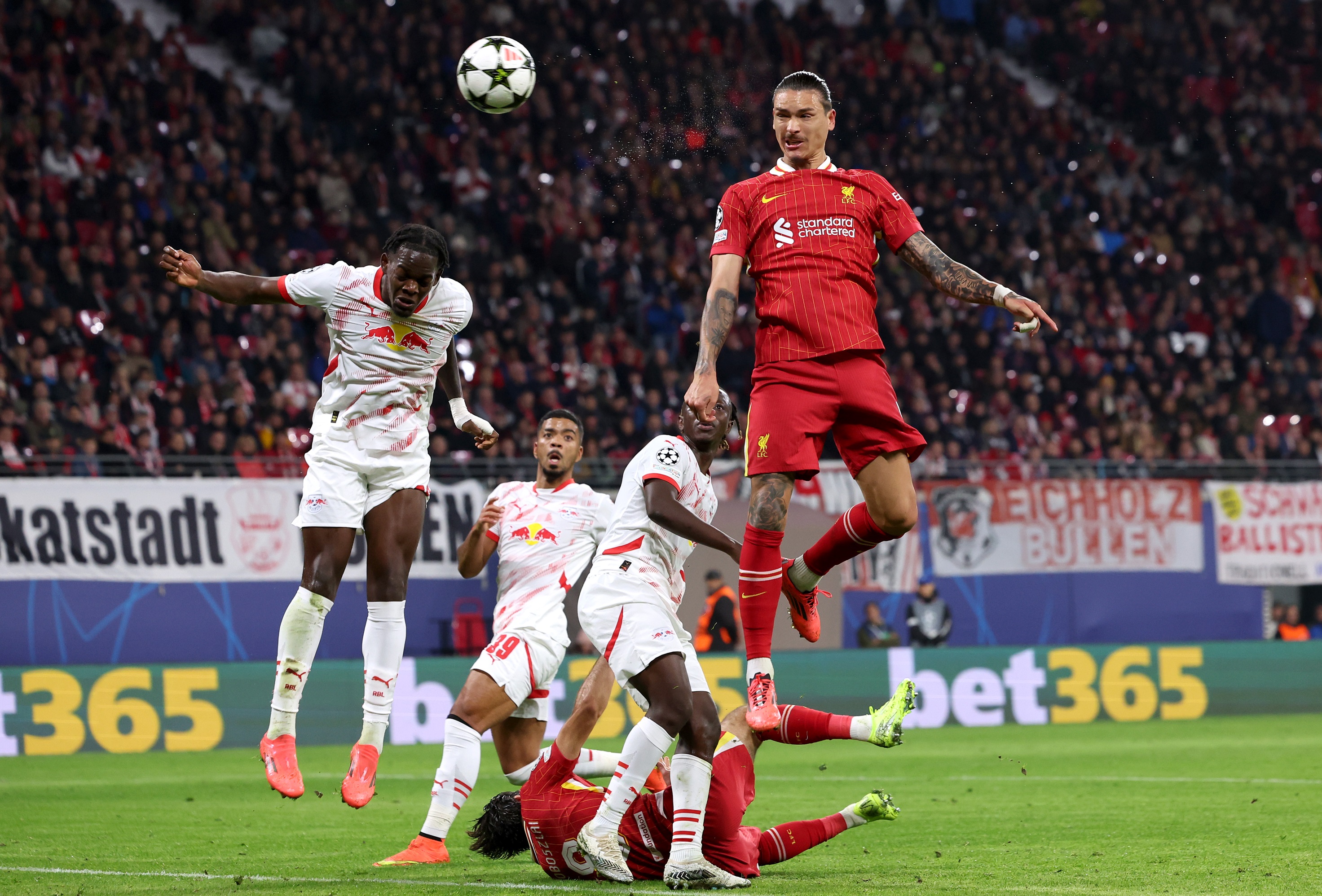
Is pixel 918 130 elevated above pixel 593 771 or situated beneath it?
elevated above

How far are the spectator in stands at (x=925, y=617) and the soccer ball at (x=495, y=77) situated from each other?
30.5 ft

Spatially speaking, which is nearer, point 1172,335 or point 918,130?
point 1172,335

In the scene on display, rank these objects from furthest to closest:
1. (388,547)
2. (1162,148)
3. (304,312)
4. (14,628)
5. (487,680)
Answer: (1162,148) → (304,312) → (14,628) → (487,680) → (388,547)

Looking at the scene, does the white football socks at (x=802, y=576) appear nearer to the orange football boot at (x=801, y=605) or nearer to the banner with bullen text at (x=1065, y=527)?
the orange football boot at (x=801, y=605)

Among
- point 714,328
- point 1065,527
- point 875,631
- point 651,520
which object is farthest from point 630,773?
point 1065,527

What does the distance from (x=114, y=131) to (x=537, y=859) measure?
47.7ft

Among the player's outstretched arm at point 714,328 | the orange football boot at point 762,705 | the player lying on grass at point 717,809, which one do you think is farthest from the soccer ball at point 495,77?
the orange football boot at point 762,705

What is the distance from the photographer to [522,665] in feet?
26.9

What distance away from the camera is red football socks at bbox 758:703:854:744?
22.2 ft

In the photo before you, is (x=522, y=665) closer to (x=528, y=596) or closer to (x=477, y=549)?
(x=528, y=596)

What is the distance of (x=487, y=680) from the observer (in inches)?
315

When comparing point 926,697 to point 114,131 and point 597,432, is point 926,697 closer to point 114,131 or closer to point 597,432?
point 597,432

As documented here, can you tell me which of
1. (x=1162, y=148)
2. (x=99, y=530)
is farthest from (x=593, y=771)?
(x=1162, y=148)

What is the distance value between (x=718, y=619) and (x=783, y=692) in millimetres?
988
